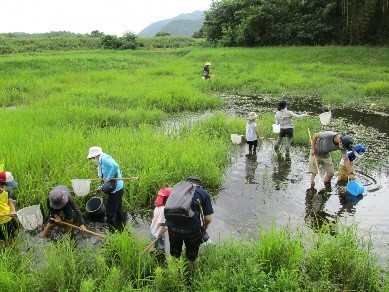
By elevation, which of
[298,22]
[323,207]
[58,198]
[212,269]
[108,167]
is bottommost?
[323,207]

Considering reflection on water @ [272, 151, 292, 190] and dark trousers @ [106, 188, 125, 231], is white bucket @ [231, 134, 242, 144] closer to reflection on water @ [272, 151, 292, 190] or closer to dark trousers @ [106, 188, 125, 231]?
reflection on water @ [272, 151, 292, 190]

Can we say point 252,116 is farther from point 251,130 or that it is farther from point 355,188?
point 355,188

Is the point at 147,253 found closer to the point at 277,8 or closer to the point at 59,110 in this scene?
the point at 59,110

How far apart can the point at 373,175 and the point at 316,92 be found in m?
9.79

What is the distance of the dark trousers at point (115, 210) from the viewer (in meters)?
5.44

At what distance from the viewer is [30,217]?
16.5ft

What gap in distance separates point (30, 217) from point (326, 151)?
5274 millimetres

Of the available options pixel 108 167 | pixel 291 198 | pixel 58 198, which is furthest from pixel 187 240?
pixel 291 198

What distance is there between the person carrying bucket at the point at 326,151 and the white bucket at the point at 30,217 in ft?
16.4

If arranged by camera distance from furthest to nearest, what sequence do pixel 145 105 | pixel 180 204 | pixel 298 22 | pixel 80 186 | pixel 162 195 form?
pixel 298 22 < pixel 145 105 < pixel 80 186 < pixel 162 195 < pixel 180 204

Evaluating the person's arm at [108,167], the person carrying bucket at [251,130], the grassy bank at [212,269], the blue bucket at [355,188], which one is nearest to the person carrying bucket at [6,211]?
the grassy bank at [212,269]

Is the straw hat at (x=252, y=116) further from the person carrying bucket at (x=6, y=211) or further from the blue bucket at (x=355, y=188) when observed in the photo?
the person carrying bucket at (x=6, y=211)

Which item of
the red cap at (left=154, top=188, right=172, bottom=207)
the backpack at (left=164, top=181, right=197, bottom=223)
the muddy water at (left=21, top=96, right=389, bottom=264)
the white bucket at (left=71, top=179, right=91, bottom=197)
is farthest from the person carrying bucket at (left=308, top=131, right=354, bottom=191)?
the white bucket at (left=71, top=179, right=91, bottom=197)

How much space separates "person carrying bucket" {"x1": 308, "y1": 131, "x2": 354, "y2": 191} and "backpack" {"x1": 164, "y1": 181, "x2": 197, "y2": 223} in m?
3.65
